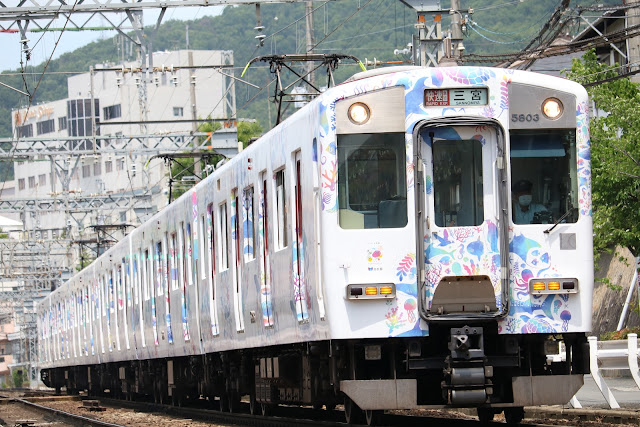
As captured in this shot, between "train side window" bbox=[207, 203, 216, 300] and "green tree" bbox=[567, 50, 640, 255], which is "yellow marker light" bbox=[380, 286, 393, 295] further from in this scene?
"green tree" bbox=[567, 50, 640, 255]

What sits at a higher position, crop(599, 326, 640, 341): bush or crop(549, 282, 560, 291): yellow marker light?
crop(549, 282, 560, 291): yellow marker light

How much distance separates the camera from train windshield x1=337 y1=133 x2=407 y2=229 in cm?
977

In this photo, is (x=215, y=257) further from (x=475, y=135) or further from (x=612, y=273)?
(x=612, y=273)

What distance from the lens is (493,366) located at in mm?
9805

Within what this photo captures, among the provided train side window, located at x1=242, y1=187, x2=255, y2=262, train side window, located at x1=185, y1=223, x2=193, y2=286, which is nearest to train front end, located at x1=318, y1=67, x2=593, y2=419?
train side window, located at x1=242, y1=187, x2=255, y2=262

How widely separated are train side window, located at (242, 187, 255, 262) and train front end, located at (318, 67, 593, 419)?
300cm

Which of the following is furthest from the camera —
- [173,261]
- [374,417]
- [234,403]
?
[173,261]

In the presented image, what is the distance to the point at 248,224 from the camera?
1297 cm

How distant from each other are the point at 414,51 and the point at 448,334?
1030 cm

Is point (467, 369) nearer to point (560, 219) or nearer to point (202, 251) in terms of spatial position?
point (560, 219)

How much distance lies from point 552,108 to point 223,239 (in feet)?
18.4

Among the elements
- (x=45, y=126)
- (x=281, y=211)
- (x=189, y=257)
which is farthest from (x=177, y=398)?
(x=45, y=126)

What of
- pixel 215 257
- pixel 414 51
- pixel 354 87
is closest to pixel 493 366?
pixel 354 87

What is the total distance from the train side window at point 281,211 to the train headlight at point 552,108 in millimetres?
2674
